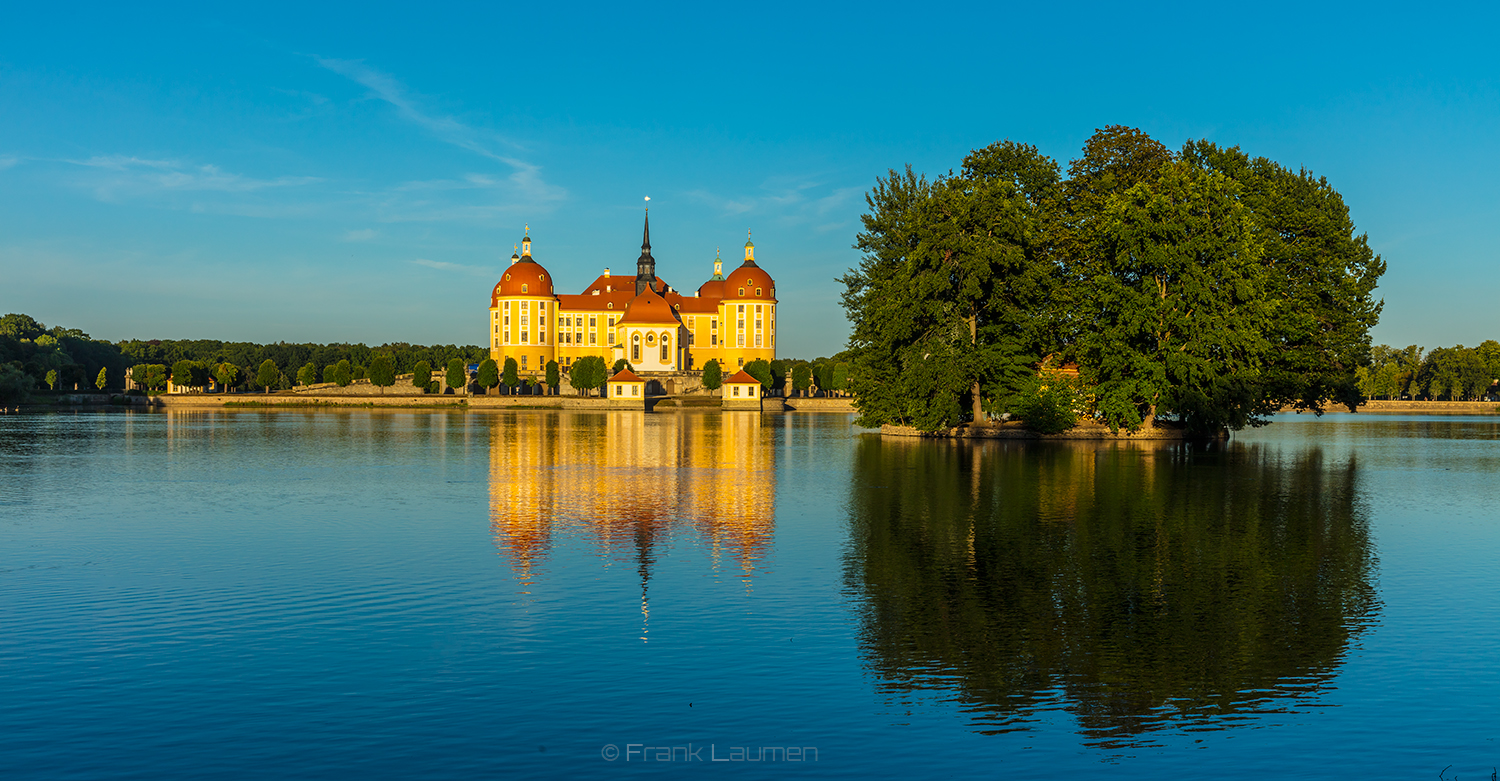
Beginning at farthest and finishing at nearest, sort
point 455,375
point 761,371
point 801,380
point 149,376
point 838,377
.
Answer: point 149,376 < point 801,380 < point 761,371 < point 838,377 < point 455,375

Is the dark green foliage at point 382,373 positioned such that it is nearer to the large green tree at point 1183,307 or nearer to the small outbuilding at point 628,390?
the small outbuilding at point 628,390

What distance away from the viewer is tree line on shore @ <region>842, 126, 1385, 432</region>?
147ft

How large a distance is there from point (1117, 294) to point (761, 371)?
8297 centimetres

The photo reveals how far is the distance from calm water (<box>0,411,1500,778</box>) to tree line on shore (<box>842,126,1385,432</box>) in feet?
57.9

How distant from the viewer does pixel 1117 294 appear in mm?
45594

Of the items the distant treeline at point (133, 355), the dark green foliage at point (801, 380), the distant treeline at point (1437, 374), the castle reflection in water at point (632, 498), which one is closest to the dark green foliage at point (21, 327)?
the distant treeline at point (133, 355)

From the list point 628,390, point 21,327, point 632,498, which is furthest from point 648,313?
point 632,498

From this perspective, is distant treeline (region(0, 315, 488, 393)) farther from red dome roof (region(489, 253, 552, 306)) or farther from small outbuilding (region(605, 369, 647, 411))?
small outbuilding (region(605, 369, 647, 411))

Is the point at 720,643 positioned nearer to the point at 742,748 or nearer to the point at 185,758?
the point at 742,748

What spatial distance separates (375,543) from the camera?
773 inches

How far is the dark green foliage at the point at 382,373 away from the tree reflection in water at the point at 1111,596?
10214 cm

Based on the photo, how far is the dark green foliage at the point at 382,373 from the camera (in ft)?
404

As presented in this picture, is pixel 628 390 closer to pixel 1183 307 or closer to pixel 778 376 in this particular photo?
pixel 778 376

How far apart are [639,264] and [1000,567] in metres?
138
